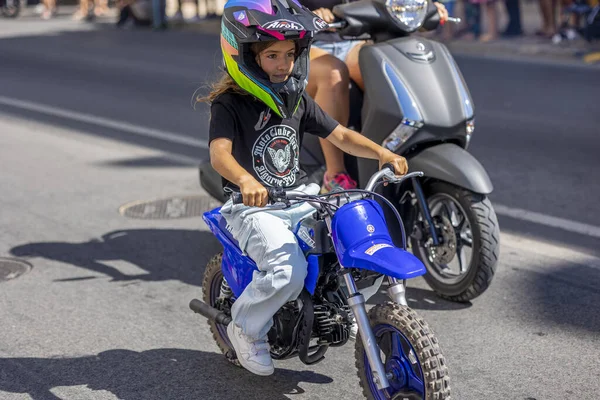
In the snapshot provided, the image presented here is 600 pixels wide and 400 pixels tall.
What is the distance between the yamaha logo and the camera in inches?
152

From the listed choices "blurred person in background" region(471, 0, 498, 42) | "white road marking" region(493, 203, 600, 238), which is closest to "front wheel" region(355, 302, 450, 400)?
"white road marking" region(493, 203, 600, 238)

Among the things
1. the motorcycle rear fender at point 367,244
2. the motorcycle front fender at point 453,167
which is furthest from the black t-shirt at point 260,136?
the motorcycle front fender at point 453,167

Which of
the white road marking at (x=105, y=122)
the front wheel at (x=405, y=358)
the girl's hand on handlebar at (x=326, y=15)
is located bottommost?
A: the white road marking at (x=105, y=122)

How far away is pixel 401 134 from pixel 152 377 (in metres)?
1.81

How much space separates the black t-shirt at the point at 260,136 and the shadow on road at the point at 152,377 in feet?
2.77

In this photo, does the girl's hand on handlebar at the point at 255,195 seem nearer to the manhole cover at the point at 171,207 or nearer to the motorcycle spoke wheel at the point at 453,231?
the motorcycle spoke wheel at the point at 453,231

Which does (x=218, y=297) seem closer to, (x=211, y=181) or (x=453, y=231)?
(x=453, y=231)

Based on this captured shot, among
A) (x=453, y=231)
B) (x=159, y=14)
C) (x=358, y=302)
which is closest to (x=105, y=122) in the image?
(x=453, y=231)

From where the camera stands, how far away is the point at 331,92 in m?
5.64

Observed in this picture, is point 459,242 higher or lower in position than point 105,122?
higher

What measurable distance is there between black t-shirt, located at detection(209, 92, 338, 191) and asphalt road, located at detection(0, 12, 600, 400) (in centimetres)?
91

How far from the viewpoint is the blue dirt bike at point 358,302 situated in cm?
354

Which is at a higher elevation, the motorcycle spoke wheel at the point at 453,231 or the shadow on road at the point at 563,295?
the motorcycle spoke wheel at the point at 453,231

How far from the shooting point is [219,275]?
14.7ft
